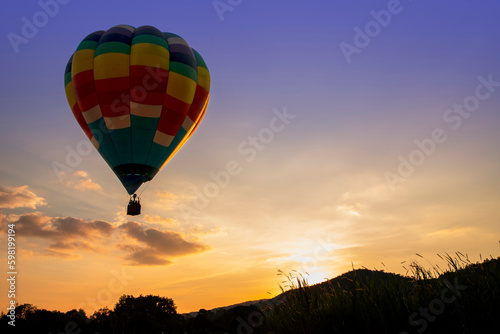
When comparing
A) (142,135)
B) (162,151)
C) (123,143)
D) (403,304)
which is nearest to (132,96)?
(142,135)

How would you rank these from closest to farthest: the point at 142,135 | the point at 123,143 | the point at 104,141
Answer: the point at 123,143 < the point at 142,135 < the point at 104,141

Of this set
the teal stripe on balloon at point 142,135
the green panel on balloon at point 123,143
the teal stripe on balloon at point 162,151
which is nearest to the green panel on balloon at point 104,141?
the green panel on balloon at point 123,143

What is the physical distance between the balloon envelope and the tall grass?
18478 mm

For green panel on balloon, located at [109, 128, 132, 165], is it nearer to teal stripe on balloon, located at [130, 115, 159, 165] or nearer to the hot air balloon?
the hot air balloon

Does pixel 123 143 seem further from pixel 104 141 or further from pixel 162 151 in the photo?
pixel 162 151

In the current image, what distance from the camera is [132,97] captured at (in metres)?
25.9

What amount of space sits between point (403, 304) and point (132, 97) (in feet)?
70.8

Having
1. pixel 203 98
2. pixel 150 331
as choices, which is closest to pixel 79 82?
pixel 203 98

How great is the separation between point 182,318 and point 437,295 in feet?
223

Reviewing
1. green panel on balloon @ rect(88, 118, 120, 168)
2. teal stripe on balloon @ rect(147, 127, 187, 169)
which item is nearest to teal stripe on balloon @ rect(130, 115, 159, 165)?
teal stripe on balloon @ rect(147, 127, 187, 169)

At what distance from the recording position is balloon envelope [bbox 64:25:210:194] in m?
26.0

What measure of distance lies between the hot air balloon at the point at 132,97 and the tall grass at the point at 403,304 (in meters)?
18.4

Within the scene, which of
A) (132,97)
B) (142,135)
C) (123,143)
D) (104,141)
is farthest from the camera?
(104,141)

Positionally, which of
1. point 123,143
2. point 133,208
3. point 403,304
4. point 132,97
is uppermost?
point 132,97
